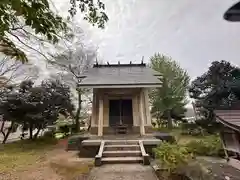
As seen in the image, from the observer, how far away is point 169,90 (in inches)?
638

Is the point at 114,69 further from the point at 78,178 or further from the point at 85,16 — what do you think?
the point at 85,16

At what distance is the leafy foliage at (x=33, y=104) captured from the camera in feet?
32.4

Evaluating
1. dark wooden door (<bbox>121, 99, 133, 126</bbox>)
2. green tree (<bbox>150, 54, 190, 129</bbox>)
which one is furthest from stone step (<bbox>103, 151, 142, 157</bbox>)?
green tree (<bbox>150, 54, 190, 129</bbox>)

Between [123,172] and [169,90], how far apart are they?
12351mm

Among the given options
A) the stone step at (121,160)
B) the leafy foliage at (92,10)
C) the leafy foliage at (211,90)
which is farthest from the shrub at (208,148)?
the leafy foliage at (92,10)

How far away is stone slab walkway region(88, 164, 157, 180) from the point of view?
15.0 ft

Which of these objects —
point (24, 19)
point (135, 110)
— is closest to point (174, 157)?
point (24, 19)

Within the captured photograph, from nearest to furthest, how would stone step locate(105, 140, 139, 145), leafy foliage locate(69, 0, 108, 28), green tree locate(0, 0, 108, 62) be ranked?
1. green tree locate(0, 0, 108, 62)
2. leafy foliage locate(69, 0, 108, 28)
3. stone step locate(105, 140, 139, 145)

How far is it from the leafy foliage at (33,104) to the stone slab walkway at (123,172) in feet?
20.9

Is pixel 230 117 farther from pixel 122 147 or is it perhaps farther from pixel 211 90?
pixel 211 90

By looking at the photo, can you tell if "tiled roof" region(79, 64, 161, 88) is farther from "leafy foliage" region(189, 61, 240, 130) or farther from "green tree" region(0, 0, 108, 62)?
"green tree" region(0, 0, 108, 62)

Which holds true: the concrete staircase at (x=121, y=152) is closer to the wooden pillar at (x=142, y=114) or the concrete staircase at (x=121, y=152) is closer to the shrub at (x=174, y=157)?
the wooden pillar at (x=142, y=114)

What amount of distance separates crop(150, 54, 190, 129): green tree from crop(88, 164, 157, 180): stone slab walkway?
36.8 ft

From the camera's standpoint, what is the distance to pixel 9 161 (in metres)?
6.57
